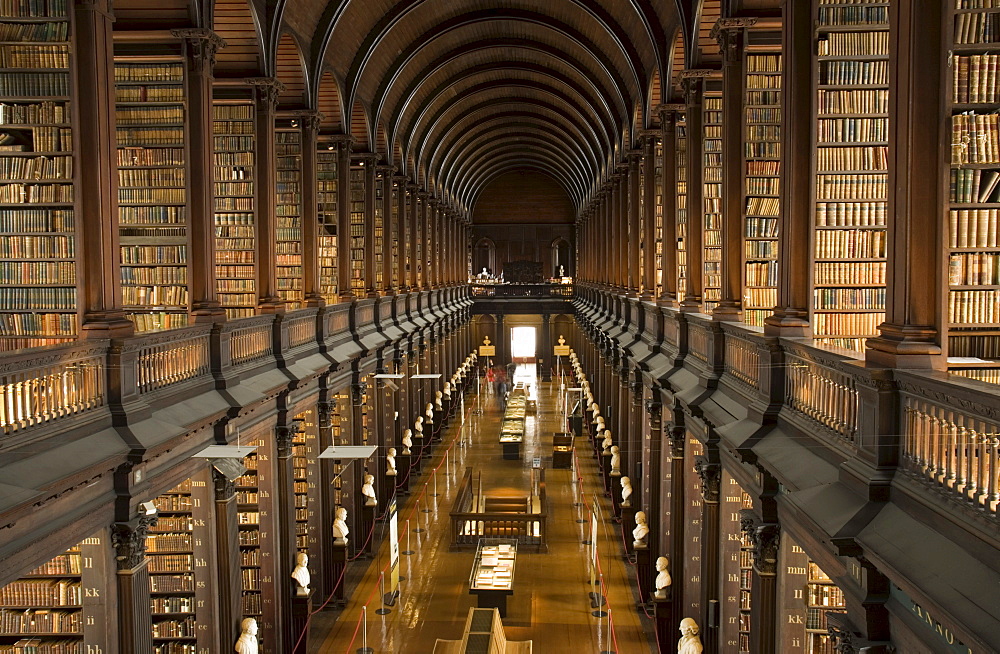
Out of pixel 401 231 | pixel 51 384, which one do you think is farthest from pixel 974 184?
pixel 401 231

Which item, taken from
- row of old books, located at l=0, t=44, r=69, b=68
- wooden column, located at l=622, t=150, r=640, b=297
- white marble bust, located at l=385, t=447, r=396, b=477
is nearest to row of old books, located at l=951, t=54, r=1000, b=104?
row of old books, located at l=0, t=44, r=69, b=68

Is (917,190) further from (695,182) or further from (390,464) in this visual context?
(390,464)

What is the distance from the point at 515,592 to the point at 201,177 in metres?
7.52

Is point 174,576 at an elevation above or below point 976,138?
below

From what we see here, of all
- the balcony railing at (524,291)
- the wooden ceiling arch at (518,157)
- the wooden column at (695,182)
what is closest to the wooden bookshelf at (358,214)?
the wooden column at (695,182)

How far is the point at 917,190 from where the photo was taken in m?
4.34

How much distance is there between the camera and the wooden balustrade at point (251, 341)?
8961 mm

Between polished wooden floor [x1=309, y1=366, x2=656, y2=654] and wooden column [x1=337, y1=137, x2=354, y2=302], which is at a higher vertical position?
wooden column [x1=337, y1=137, x2=354, y2=302]

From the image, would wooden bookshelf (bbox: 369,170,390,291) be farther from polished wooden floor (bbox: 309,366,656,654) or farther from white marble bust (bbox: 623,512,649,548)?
white marble bust (bbox: 623,512,649,548)

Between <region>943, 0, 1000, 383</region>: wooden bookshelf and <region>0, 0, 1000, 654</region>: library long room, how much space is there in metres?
0.02

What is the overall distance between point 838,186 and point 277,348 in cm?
672

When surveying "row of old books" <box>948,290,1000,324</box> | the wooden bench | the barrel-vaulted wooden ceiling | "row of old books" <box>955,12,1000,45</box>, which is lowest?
the wooden bench

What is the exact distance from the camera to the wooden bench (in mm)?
8070

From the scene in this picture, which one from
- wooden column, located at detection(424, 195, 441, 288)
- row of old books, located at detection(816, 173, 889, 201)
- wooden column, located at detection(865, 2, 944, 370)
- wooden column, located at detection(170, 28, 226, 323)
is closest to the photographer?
wooden column, located at detection(865, 2, 944, 370)
